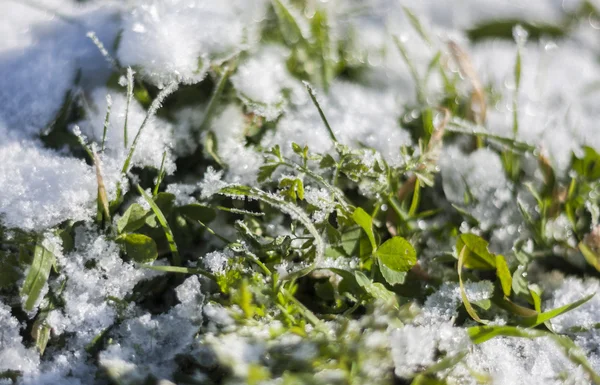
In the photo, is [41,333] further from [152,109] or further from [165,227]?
[152,109]

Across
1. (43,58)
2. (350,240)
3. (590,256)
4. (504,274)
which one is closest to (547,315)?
(504,274)

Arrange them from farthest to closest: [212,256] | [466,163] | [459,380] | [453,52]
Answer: [453,52], [466,163], [212,256], [459,380]

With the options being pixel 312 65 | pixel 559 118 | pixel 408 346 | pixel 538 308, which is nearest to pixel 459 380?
pixel 408 346

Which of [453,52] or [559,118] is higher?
[453,52]

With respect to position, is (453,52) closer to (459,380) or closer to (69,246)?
(459,380)

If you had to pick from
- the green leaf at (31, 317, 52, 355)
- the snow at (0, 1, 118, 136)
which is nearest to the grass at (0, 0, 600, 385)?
the green leaf at (31, 317, 52, 355)
